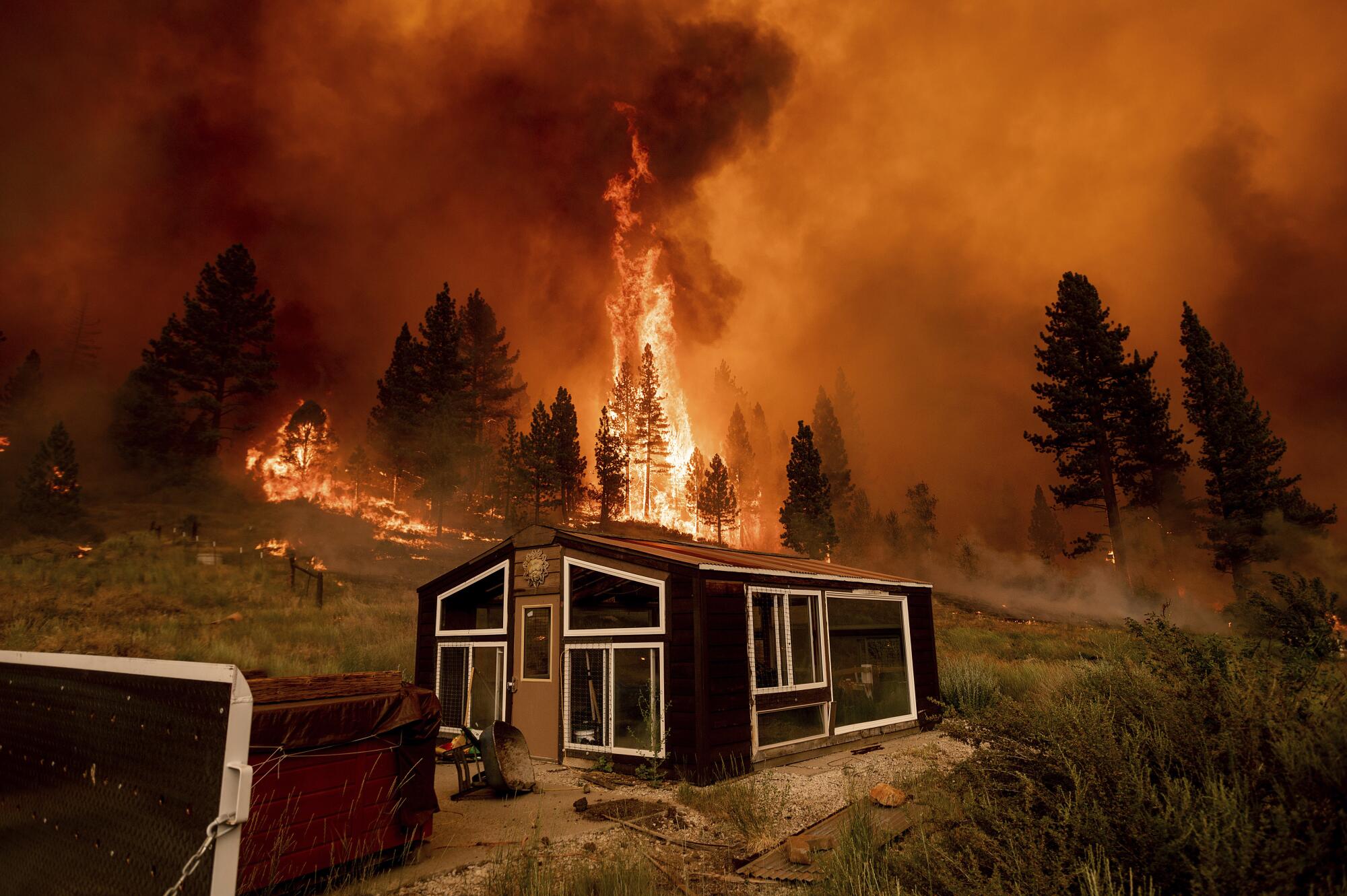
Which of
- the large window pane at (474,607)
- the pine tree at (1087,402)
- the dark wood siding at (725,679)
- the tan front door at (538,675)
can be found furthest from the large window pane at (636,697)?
the pine tree at (1087,402)

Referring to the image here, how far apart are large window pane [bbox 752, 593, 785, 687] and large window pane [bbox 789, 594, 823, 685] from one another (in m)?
0.36

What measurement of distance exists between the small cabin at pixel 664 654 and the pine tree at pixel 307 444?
4861 cm

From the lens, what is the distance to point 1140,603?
117ft

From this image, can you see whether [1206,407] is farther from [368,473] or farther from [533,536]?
[368,473]

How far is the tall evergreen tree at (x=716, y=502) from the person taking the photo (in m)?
67.1

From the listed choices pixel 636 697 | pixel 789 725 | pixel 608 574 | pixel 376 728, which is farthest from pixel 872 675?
pixel 376 728

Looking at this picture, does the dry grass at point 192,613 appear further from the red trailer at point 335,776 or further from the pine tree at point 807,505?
the pine tree at point 807,505

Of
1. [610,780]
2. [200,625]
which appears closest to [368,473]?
[200,625]

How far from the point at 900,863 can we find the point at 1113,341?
38.5 metres

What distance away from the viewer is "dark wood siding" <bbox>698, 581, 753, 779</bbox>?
9.74 meters

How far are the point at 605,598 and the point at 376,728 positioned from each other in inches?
306

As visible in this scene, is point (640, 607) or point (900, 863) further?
point (640, 607)

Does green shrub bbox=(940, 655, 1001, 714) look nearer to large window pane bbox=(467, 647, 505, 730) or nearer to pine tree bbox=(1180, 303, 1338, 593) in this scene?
large window pane bbox=(467, 647, 505, 730)

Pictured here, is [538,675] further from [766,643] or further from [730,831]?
[730,831]
